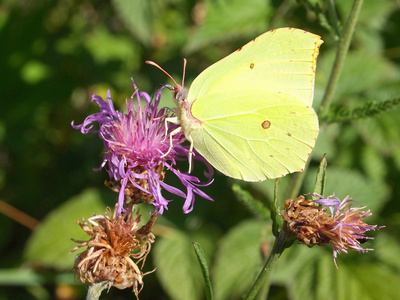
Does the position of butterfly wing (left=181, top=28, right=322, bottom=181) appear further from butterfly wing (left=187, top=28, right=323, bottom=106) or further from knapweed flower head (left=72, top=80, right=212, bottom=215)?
knapweed flower head (left=72, top=80, right=212, bottom=215)

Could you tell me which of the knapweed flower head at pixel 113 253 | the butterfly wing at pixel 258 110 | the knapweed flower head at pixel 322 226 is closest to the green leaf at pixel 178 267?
the butterfly wing at pixel 258 110

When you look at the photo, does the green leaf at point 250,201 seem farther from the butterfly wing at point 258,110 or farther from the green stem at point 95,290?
the green stem at point 95,290

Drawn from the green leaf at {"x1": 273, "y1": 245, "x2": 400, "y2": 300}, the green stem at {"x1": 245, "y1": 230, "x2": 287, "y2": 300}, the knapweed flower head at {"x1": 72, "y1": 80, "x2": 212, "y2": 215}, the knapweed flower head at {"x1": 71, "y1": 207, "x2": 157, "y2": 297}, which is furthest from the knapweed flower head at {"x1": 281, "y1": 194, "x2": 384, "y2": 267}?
the green leaf at {"x1": 273, "y1": 245, "x2": 400, "y2": 300}

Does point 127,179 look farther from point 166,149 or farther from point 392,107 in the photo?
point 392,107

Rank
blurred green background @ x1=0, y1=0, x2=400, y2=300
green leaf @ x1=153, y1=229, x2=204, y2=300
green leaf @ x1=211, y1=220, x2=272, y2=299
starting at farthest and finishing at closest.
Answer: blurred green background @ x1=0, y1=0, x2=400, y2=300
green leaf @ x1=153, y1=229, x2=204, y2=300
green leaf @ x1=211, y1=220, x2=272, y2=299

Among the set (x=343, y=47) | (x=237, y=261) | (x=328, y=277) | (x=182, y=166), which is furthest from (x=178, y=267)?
(x=343, y=47)

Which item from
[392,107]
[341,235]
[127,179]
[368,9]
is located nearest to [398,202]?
[368,9]

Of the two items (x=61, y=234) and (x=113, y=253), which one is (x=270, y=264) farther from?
(x=61, y=234)
